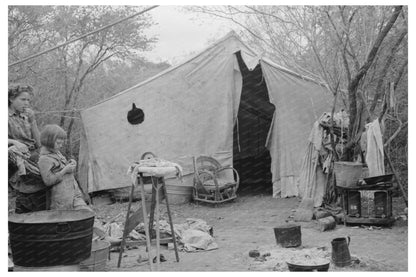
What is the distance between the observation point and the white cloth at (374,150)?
249 inches

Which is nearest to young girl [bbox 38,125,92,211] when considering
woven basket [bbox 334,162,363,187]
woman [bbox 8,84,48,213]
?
woman [bbox 8,84,48,213]

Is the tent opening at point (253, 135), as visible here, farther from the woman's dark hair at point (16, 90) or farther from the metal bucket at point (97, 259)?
the woman's dark hair at point (16, 90)

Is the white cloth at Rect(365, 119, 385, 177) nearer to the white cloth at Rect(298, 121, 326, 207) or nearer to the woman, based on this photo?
the white cloth at Rect(298, 121, 326, 207)

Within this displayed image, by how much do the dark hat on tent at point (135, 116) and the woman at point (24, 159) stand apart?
153 inches

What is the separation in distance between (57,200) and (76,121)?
290 inches

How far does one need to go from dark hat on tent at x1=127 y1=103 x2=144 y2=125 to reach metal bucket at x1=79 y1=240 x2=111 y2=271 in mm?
4287

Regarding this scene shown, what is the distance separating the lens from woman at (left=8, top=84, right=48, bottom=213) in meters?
4.30

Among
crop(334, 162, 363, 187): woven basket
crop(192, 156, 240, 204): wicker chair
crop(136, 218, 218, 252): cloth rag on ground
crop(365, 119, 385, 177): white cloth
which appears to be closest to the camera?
crop(136, 218, 218, 252): cloth rag on ground

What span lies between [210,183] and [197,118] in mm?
1221

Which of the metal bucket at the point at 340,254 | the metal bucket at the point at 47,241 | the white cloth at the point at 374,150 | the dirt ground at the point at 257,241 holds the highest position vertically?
the white cloth at the point at 374,150

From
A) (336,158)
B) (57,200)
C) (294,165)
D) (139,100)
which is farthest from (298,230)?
(139,100)

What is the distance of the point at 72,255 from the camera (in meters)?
A: 3.86

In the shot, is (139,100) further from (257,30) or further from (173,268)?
(173,268)

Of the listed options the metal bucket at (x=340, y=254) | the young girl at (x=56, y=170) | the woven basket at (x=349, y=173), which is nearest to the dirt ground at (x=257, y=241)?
the metal bucket at (x=340, y=254)
